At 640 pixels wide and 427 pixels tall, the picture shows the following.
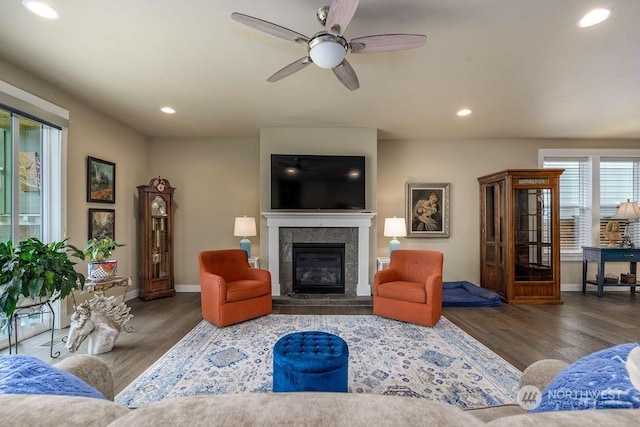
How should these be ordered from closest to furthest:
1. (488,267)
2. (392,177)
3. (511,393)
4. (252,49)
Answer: (511,393)
(252,49)
(488,267)
(392,177)

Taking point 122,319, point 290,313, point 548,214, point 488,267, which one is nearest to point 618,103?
point 548,214

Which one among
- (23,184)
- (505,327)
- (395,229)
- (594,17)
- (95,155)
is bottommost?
(505,327)

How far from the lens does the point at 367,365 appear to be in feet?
7.86

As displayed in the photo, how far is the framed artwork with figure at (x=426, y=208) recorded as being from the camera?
5031 millimetres

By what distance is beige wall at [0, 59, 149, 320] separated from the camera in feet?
10.0

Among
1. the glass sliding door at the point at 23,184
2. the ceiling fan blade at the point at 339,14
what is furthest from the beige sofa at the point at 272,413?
the glass sliding door at the point at 23,184

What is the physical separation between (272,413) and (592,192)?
654 cm

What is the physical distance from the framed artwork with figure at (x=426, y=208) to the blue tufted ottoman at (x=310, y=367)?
3.57m

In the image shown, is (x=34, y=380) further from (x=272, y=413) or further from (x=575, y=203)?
(x=575, y=203)

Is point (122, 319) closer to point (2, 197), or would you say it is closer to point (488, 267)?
point (2, 197)

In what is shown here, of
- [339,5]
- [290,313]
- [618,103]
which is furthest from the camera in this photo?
[290,313]

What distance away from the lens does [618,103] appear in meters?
3.47

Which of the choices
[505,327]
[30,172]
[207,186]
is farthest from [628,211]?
[30,172]

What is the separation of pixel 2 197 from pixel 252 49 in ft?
9.10
